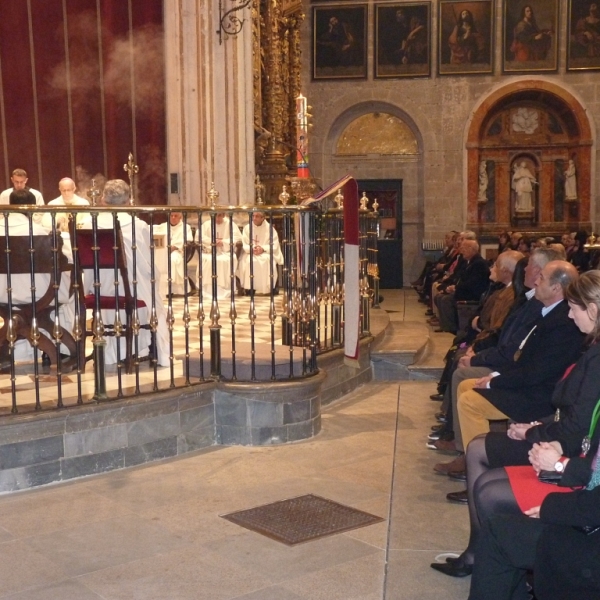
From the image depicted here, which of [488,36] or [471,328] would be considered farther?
[488,36]

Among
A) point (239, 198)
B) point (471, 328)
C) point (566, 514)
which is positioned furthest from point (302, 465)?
point (239, 198)

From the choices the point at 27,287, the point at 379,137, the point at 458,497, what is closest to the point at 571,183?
the point at 379,137

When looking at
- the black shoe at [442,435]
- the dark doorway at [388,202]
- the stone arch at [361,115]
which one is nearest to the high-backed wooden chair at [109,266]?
the black shoe at [442,435]

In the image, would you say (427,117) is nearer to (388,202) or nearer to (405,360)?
(388,202)

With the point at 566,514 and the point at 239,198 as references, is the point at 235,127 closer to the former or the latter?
the point at 239,198

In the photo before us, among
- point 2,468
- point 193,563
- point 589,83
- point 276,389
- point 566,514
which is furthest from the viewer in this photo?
point 589,83

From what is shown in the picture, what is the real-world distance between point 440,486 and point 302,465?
0.80 meters

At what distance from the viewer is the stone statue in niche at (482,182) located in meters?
17.0

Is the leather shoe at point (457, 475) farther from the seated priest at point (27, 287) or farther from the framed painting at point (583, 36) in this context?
the framed painting at point (583, 36)

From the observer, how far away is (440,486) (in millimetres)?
4492

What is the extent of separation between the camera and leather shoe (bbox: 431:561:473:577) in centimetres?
336

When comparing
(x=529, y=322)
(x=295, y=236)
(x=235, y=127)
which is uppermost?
(x=235, y=127)

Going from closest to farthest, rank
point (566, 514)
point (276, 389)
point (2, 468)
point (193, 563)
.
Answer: point (566, 514) → point (193, 563) → point (2, 468) → point (276, 389)

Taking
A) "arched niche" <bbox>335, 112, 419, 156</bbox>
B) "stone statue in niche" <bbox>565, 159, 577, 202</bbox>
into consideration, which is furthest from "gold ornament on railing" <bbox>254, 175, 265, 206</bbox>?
"stone statue in niche" <bbox>565, 159, 577, 202</bbox>
